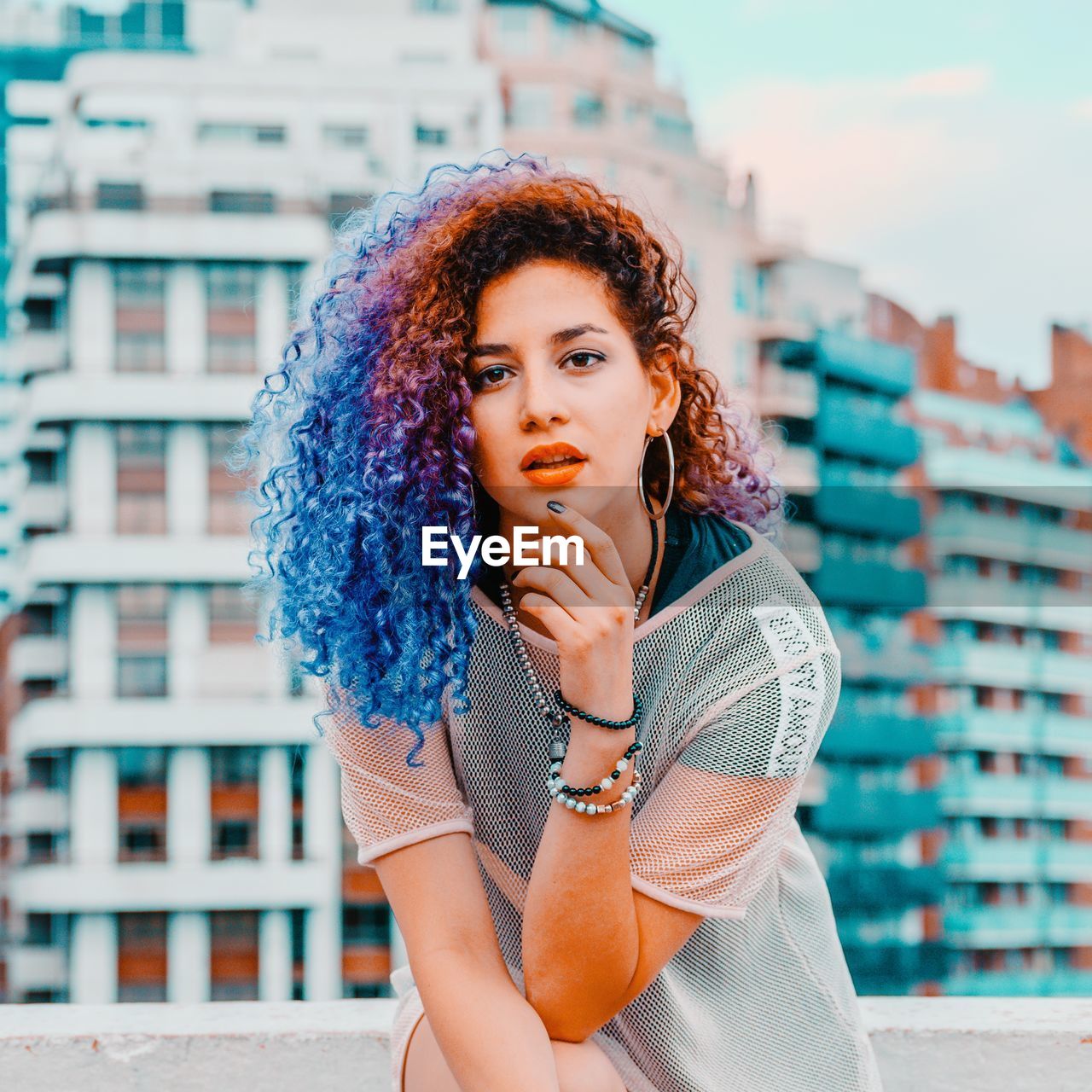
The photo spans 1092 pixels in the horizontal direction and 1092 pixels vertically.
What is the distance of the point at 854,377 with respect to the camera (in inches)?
1206

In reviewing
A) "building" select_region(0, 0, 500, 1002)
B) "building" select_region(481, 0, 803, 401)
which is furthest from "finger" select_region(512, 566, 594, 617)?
"building" select_region(481, 0, 803, 401)

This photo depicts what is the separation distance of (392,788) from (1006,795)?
115 feet

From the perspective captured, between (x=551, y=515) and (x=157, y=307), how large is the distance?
24.4m

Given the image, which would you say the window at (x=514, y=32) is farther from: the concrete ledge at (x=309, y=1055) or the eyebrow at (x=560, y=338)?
the eyebrow at (x=560, y=338)

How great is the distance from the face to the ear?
0.05 metres

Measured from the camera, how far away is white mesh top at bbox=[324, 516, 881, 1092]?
0.84 meters

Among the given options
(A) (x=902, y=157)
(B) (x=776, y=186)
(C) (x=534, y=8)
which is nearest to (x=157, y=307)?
(C) (x=534, y=8)

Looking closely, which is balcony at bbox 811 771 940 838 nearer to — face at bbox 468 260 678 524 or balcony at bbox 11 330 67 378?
balcony at bbox 11 330 67 378

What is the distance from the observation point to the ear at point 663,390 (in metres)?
0.91

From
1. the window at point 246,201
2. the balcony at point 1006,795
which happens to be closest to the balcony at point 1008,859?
the balcony at point 1006,795

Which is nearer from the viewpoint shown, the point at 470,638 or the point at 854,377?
the point at 470,638

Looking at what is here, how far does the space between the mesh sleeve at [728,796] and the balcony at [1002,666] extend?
109 feet

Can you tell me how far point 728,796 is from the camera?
32.9 inches

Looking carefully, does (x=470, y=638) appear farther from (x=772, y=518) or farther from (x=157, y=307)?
(x=157, y=307)
